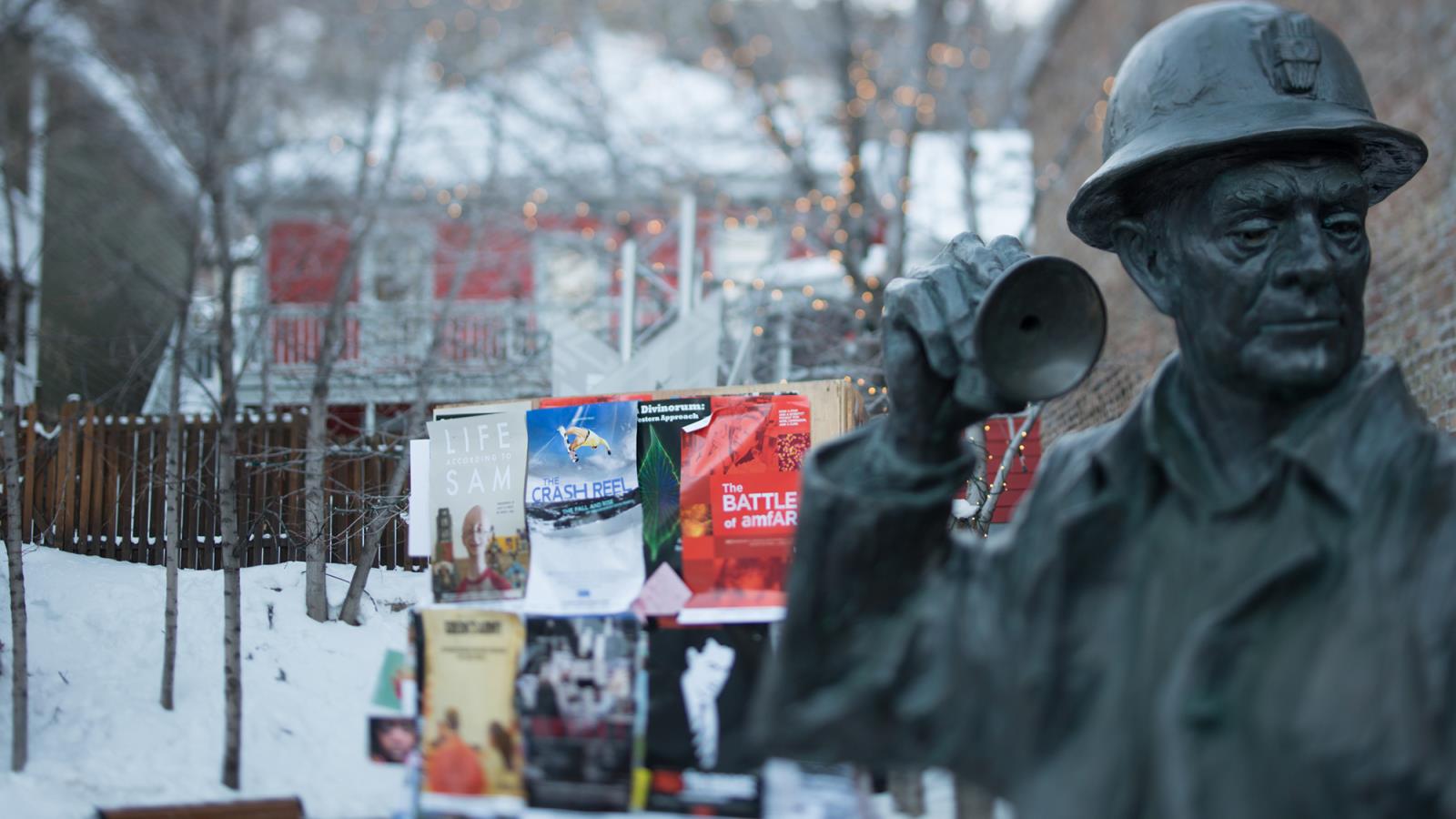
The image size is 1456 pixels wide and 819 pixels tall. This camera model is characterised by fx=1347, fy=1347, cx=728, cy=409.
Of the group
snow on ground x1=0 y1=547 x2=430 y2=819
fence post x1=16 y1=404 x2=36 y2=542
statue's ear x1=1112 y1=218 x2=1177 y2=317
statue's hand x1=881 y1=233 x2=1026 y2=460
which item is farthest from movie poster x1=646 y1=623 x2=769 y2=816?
fence post x1=16 y1=404 x2=36 y2=542

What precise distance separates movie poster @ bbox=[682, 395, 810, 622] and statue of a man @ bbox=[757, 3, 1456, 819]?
71.6 inches

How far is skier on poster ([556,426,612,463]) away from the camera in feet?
16.1

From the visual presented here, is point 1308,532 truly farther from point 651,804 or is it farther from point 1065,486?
point 651,804

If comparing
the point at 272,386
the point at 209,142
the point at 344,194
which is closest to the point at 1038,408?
the point at 209,142

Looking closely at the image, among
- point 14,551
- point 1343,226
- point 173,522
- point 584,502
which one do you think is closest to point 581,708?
point 584,502

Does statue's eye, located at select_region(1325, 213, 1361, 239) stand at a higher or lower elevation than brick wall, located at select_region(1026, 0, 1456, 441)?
lower

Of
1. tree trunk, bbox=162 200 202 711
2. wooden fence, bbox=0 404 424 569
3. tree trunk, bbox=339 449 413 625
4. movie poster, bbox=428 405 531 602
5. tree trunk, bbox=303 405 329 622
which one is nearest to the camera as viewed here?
movie poster, bbox=428 405 531 602

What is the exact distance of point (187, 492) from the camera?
23.7 feet

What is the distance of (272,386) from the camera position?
1308cm

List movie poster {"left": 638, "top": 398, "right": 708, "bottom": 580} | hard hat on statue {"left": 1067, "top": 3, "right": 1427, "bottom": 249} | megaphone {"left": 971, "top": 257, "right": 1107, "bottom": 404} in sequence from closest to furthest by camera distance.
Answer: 1. megaphone {"left": 971, "top": 257, "right": 1107, "bottom": 404}
2. hard hat on statue {"left": 1067, "top": 3, "right": 1427, "bottom": 249}
3. movie poster {"left": 638, "top": 398, "right": 708, "bottom": 580}

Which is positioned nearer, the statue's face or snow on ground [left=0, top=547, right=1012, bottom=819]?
the statue's face

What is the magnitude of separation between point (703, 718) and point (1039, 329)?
182 centimetres

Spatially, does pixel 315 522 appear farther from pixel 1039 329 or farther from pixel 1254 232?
pixel 1254 232

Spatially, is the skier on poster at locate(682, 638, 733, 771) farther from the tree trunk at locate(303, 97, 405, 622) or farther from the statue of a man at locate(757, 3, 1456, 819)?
the tree trunk at locate(303, 97, 405, 622)
